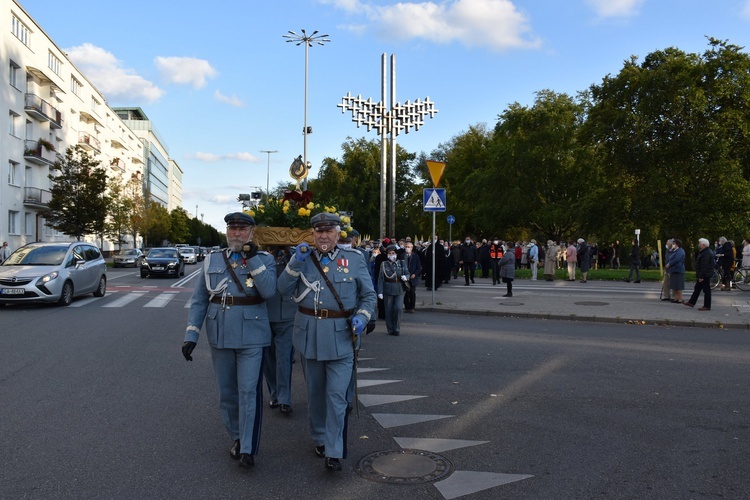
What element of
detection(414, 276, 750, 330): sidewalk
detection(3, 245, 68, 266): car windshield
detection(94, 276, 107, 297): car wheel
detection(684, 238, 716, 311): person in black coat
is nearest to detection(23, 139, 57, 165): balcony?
detection(94, 276, 107, 297): car wheel

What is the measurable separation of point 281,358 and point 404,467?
1.86 meters

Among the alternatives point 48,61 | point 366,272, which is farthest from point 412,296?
point 48,61

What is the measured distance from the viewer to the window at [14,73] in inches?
1556

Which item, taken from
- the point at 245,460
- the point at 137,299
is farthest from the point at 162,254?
the point at 245,460

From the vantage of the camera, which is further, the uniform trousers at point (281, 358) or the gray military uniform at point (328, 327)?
the uniform trousers at point (281, 358)

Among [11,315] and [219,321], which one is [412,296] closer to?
[11,315]

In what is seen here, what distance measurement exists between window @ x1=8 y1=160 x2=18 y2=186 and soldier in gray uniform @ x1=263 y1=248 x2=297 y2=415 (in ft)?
132

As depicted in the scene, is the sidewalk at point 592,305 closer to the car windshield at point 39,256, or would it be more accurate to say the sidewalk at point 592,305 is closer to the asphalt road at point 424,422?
the asphalt road at point 424,422

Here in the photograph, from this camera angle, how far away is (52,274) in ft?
48.6

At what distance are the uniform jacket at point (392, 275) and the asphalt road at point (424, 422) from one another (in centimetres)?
146

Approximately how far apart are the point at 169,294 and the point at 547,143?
34414 millimetres

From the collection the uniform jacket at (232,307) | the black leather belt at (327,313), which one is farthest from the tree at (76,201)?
the black leather belt at (327,313)

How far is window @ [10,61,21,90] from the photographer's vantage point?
3953 cm

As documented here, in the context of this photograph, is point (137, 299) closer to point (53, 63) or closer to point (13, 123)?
point (13, 123)
